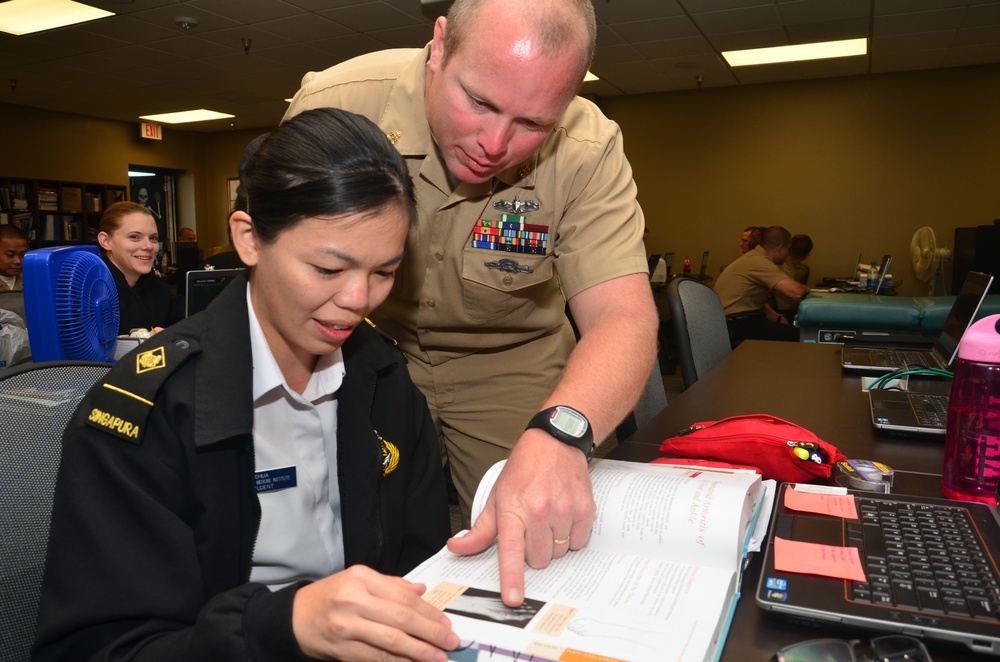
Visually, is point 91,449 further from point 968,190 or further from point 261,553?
point 968,190

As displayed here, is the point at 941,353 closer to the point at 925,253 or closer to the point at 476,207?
the point at 476,207

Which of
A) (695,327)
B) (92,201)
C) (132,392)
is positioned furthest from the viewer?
(92,201)

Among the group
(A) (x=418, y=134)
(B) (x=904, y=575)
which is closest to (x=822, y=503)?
(B) (x=904, y=575)

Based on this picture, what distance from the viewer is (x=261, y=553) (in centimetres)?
94

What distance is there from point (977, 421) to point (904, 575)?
0.41 m

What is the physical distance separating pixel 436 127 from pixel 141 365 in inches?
24.3

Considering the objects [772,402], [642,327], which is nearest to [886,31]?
[772,402]

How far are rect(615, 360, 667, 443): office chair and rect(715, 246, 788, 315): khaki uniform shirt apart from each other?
3.90 meters

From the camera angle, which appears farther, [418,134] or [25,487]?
[418,134]

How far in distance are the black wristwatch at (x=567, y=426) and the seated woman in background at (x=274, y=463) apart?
0.27 meters

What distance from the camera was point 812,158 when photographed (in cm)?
791

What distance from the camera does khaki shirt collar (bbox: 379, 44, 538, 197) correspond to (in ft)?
4.69

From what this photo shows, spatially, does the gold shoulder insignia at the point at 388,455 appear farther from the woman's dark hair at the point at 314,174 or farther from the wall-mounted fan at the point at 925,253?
the wall-mounted fan at the point at 925,253

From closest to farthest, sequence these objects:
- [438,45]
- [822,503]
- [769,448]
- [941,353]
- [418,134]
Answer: [822,503], [769,448], [438,45], [418,134], [941,353]
